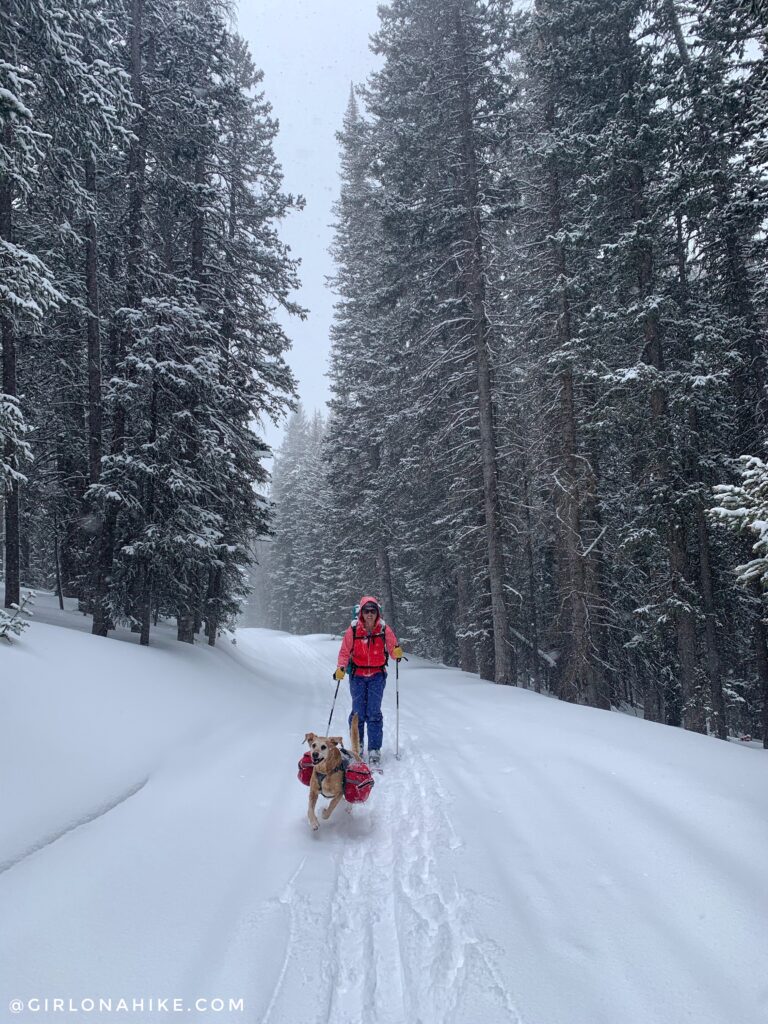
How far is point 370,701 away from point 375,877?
2957mm

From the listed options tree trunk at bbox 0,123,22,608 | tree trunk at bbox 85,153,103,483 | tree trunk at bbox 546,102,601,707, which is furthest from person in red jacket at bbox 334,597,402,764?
tree trunk at bbox 85,153,103,483

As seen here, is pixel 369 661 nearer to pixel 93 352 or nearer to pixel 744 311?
pixel 93 352

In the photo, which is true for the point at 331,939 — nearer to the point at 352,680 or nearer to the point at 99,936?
the point at 99,936

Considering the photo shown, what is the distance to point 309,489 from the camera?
4666 cm

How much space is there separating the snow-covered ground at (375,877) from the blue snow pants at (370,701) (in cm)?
52

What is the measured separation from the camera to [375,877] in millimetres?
4121

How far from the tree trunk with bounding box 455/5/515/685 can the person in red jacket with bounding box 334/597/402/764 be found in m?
6.79

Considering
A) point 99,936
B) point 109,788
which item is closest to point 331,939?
point 99,936

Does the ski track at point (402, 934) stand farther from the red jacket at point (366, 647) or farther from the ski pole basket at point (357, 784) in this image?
the red jacket at point (366, 647)

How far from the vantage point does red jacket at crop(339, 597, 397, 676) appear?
23.0 ft

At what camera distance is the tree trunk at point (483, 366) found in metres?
13.4

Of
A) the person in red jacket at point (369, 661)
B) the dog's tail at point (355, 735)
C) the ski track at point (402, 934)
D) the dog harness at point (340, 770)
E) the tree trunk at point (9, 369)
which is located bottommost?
the ski track at point (402, 934)

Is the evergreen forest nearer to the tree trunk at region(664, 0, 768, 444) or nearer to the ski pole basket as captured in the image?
the tree trunk at region(664, 0, 768, 444)

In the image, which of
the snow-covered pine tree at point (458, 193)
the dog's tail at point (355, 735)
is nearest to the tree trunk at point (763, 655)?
the snow-covered pine tree at point (458, 193)
